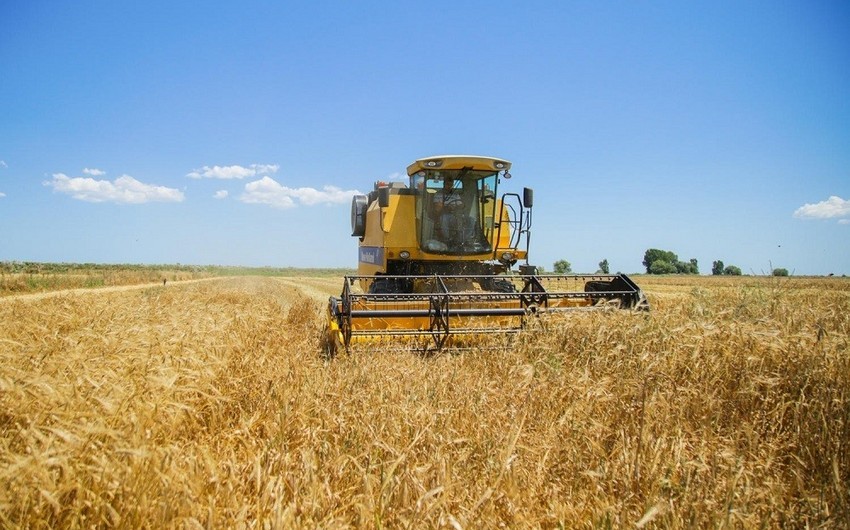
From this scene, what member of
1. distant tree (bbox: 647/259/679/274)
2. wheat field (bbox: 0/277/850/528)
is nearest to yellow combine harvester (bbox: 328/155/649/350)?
wheat field (bbox: 0/277/850/528)

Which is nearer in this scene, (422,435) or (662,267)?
(422,435)

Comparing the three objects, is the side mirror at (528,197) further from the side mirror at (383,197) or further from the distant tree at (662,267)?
the distant tree at (662,267)

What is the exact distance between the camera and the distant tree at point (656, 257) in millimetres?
53084

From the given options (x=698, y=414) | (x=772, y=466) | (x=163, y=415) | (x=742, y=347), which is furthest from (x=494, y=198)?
(x=163, y=415)

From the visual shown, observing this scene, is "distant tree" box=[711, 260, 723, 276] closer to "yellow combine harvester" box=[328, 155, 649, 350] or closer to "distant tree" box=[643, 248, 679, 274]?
"distant tree" box=[643, 248, 679, 274]

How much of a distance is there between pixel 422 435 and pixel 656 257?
189ft

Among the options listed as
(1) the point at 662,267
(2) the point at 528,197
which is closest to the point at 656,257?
(1) the point at 662,267

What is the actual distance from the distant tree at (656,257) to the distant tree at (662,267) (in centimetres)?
26

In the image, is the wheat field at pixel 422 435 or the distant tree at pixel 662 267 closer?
the wheat field at pixel 422 435

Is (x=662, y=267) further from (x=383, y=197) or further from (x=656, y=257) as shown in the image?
(x=383, y=197)

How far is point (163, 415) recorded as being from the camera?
2.38 meters

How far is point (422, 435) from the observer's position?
7.99 feet

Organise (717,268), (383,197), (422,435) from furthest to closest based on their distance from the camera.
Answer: (717,268)
(383,197)
(422,435)

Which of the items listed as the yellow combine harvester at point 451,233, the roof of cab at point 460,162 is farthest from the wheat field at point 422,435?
the roof of cab at point 460,162
